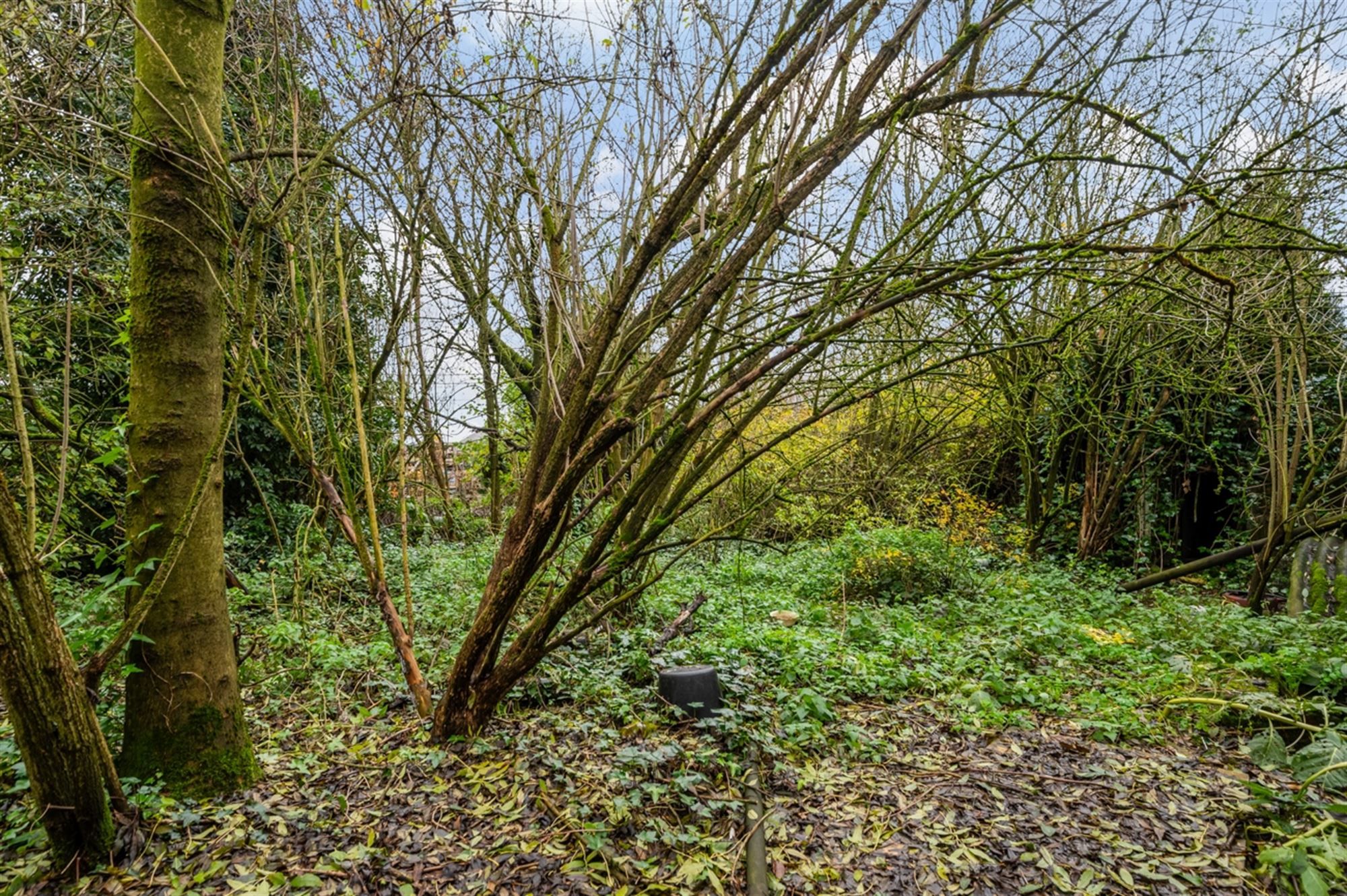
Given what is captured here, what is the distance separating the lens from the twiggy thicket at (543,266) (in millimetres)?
2234

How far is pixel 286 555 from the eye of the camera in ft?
18.7

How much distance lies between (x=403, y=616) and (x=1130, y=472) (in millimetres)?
8482

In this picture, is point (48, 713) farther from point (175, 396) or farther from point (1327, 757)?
point (1327, 757)

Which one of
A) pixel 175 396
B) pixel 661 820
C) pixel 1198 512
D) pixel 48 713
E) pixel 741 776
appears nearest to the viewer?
pixel 48 713

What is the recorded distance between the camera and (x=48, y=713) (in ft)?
5.81

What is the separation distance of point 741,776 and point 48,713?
246 centimetres

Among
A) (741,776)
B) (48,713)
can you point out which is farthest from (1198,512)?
(48,713)

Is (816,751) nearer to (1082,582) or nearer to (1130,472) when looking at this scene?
(1082,582)

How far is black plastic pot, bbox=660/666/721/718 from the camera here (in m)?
3.33

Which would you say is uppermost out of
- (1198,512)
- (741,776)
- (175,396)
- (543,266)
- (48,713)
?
(543,266)

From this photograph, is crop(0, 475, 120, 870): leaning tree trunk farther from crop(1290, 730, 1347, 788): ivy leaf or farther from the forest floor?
crop(1290, 730, 1347, 788): ivy leaf

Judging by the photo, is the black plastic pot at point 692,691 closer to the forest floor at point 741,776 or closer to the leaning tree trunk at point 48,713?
the forest floor at point 741,776

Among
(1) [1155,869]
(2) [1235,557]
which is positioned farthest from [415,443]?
(2) [1235,557]

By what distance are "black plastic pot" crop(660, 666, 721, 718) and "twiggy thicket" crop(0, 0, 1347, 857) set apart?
0.54m
